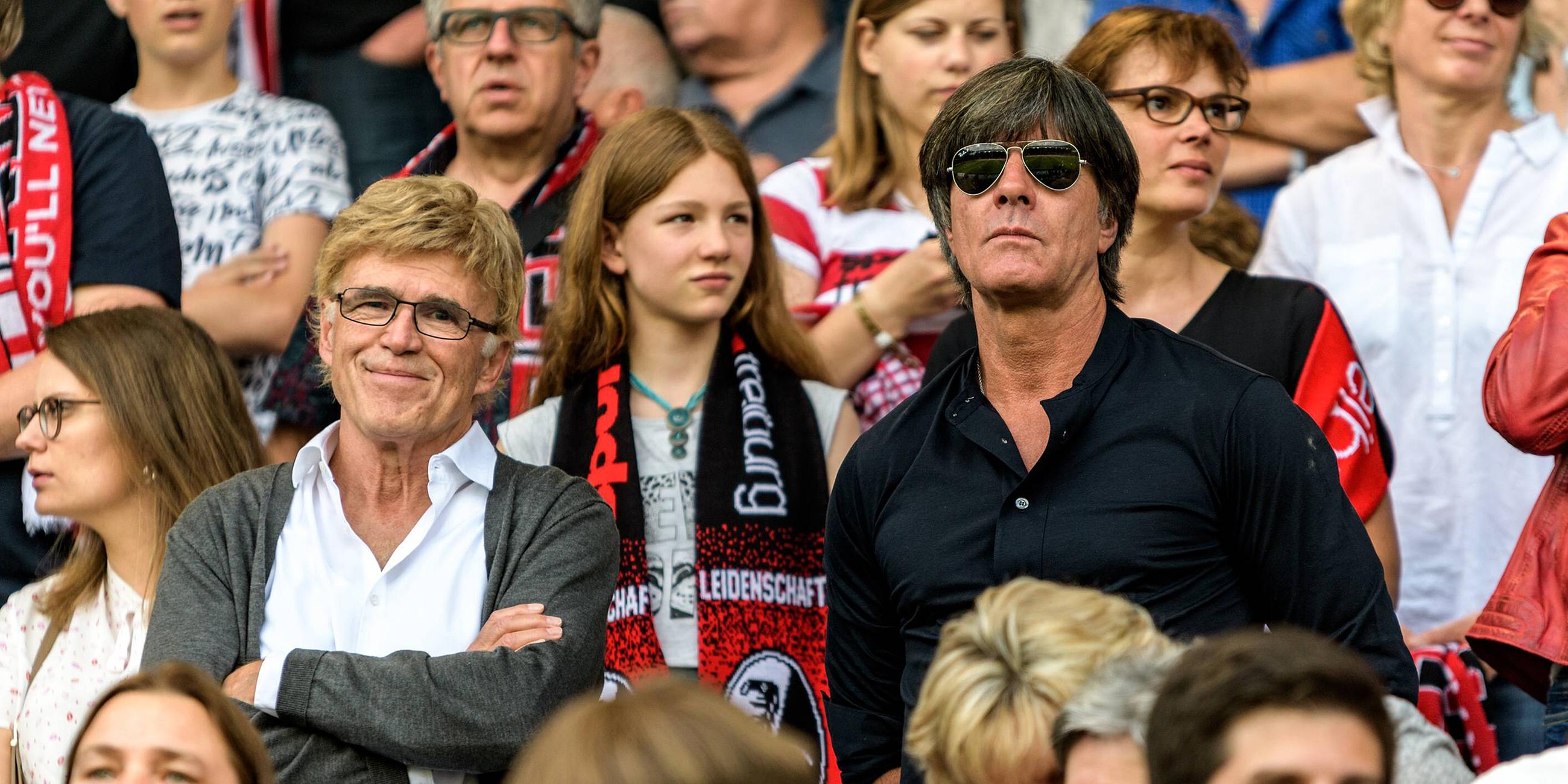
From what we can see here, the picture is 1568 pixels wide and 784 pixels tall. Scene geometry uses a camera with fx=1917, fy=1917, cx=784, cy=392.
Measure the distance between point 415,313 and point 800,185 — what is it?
69.2 inches

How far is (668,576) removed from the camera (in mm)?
4312

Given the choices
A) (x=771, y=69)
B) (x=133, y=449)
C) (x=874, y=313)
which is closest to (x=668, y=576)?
(x=874, y=313)

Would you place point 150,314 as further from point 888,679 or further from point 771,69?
point 771,69

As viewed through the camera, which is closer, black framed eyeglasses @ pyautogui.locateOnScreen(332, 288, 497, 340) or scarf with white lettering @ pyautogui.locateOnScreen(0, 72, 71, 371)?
black framed eyeglasses @ pyautogui.locateOnScreen(332, 288, 497, 340)

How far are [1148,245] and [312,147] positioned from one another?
7.86 ft

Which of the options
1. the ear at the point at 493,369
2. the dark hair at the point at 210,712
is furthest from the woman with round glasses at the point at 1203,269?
the dark hair at the point at 210,712

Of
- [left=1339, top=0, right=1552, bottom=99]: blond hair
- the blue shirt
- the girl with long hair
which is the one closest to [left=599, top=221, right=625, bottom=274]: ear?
the girl with long hair

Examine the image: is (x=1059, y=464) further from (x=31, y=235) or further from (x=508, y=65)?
(x=31, y=235)

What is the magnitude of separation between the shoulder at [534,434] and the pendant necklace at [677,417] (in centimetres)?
21

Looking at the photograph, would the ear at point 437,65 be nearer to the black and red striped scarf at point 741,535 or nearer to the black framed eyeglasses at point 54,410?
the black and red striped scarf at point 741,535

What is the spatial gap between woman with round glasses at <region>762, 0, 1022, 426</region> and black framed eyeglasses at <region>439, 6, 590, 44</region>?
2.34ft

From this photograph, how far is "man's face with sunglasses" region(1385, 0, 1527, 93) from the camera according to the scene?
492cm

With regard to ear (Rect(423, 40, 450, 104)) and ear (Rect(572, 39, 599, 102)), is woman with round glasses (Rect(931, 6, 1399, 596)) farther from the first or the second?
ear (Rect(423, 40, 450, 104))

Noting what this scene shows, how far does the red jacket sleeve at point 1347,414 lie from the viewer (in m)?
3.95
